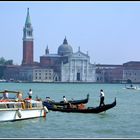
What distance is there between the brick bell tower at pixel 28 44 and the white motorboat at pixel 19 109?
78.6 m

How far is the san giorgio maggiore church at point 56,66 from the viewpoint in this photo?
93625mm

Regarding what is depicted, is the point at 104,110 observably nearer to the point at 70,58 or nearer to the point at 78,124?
the point at 78,124

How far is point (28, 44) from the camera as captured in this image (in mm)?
93938

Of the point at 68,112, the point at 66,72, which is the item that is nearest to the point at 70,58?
the point at 66,72

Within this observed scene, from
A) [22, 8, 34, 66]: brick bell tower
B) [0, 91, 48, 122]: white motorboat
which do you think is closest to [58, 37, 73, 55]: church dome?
[22, 8, 34, 66]: brick bell tower

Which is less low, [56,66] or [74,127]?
[56,66]

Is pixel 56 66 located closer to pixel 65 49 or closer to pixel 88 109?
pixel 65 49

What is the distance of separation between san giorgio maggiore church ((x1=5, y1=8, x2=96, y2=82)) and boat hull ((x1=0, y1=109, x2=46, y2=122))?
7735 centimetres

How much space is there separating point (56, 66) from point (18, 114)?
80.2 m

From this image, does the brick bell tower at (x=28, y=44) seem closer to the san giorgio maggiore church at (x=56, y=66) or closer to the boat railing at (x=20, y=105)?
the san giorgio maggiore church at (x=56, y=66)

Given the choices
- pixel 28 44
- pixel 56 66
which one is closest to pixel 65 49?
pixel 56 66

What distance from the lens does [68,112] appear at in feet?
59.5

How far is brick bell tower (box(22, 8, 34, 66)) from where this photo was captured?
93938 mm

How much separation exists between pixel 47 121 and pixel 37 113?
1.21 feet
